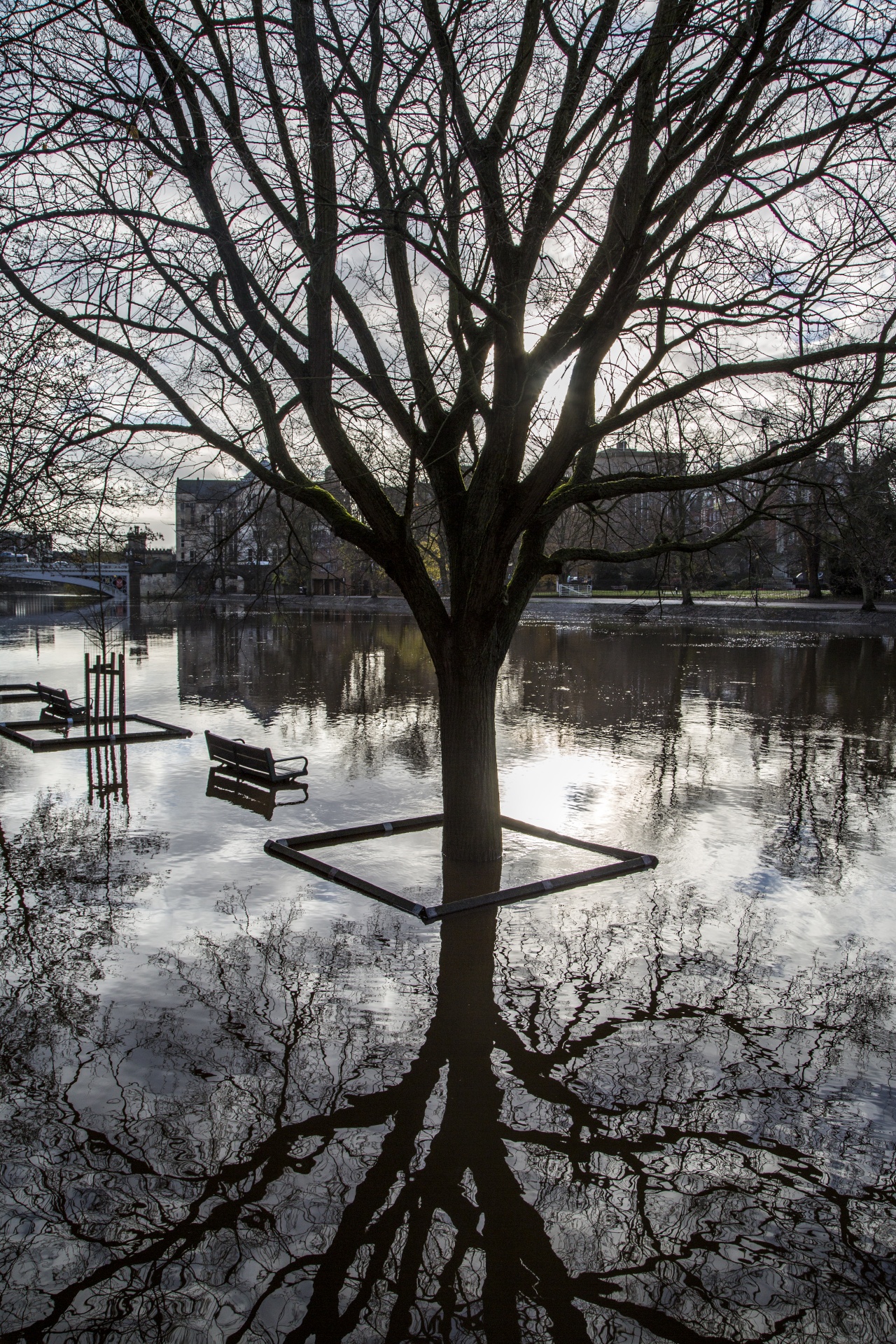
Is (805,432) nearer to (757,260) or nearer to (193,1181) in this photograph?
(757,260)

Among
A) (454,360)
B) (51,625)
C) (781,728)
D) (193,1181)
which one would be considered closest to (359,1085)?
(193,1181)

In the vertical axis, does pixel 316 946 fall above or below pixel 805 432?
below

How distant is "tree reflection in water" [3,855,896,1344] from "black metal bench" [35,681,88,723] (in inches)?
437

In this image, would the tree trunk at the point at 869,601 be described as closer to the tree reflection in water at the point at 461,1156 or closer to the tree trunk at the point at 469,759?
the tree trunk at the point at 469,759

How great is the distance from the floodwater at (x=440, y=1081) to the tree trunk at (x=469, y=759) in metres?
0.45

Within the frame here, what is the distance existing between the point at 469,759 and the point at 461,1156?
4.53 meters

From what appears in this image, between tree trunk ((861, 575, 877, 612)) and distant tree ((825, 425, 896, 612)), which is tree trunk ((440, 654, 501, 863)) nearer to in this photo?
distant tree ((825, 425, 896, 612))

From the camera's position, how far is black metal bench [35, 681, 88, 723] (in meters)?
16.8

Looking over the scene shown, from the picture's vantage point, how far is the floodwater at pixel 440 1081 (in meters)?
3.58

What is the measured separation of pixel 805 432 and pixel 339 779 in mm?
7190

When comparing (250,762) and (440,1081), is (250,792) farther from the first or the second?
(440,1081)

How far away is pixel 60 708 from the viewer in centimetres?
1716

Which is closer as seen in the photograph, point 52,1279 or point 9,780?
point 52,1279

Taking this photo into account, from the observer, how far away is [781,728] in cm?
1775
